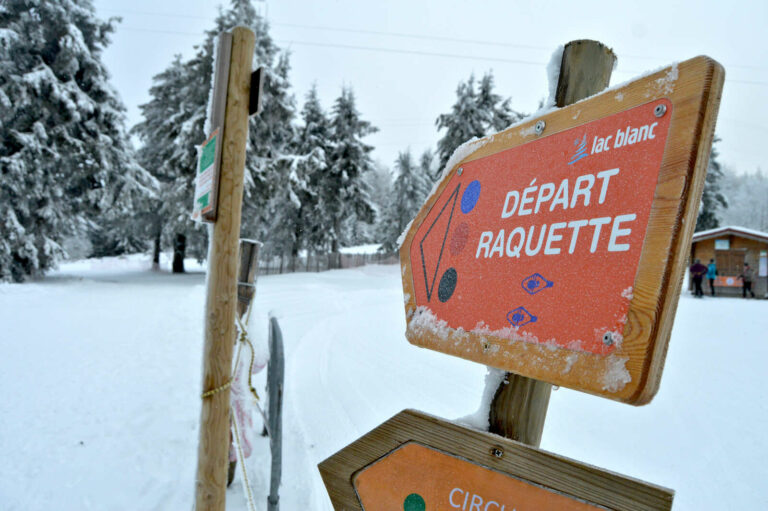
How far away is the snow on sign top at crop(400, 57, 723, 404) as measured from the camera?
2.89ft

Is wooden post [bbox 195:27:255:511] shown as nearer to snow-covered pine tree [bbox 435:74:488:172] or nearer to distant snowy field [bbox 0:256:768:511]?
distant snowy field [bbox 0:256:768:511]

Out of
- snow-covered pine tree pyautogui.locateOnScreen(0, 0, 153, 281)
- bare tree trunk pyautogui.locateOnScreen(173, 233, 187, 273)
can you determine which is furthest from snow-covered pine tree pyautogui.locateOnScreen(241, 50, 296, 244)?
bare tree trunk pyautogui.locateOnScreen(173, 233, 187, 273)

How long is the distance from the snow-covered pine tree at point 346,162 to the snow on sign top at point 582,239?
2558 cm

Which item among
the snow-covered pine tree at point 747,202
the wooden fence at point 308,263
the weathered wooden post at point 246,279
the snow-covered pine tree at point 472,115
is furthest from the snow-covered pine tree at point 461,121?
the snow-covered pine tree at point 747,202

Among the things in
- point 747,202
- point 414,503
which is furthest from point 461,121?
point 747,202

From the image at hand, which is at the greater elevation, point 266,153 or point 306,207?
point 266,153

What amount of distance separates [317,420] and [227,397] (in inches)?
97.8

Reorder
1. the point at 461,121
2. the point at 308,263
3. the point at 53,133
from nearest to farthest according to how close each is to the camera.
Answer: the point at 53,133 < the point at 461,121 < the point at 308,263

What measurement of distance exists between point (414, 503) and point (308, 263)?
25.5m

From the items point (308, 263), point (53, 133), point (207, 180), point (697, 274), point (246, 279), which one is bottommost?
point (308, 263)

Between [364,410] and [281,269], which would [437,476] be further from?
[281,269]

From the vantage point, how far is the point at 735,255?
18297 mm

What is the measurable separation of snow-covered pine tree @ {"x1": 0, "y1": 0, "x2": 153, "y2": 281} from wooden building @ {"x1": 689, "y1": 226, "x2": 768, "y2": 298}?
24279 mm

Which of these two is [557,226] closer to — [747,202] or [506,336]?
[506,336]
